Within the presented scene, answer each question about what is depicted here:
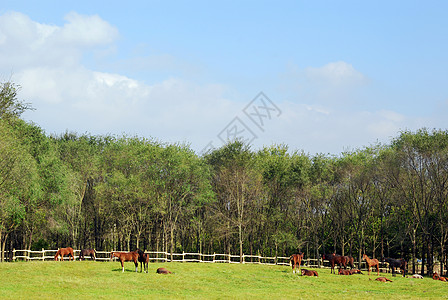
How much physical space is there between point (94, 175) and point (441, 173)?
41.8 m

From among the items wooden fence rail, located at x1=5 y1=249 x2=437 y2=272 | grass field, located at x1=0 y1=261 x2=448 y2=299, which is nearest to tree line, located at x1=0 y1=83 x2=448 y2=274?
wooden fence rail, located at x1=5 y1=249 x2=437 y2=272

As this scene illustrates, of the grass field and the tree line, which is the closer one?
the grass field

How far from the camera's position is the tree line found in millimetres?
50656

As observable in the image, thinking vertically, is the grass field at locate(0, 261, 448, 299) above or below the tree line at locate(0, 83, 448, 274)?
below

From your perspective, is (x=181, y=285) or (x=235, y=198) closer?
(x=181, y=285)

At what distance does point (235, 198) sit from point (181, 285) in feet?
100

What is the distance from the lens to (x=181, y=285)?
28.8m

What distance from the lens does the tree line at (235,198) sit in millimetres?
50656

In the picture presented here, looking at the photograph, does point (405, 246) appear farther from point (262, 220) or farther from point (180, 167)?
point (180, 167)

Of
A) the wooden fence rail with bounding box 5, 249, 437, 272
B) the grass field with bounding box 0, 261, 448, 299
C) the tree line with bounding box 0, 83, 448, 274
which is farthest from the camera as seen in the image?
the tree line with bounding box 0, 83, 448, 274

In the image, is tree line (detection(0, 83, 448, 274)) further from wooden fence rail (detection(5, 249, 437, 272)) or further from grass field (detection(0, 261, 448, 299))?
Result: grass field (detection(0, 261, 448, 299))

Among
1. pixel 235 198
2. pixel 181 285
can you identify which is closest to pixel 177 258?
pixel 235 198

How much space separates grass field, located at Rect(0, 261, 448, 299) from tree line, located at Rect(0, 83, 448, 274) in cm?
1498

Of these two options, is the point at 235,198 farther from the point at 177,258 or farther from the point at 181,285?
the point at 181,285
